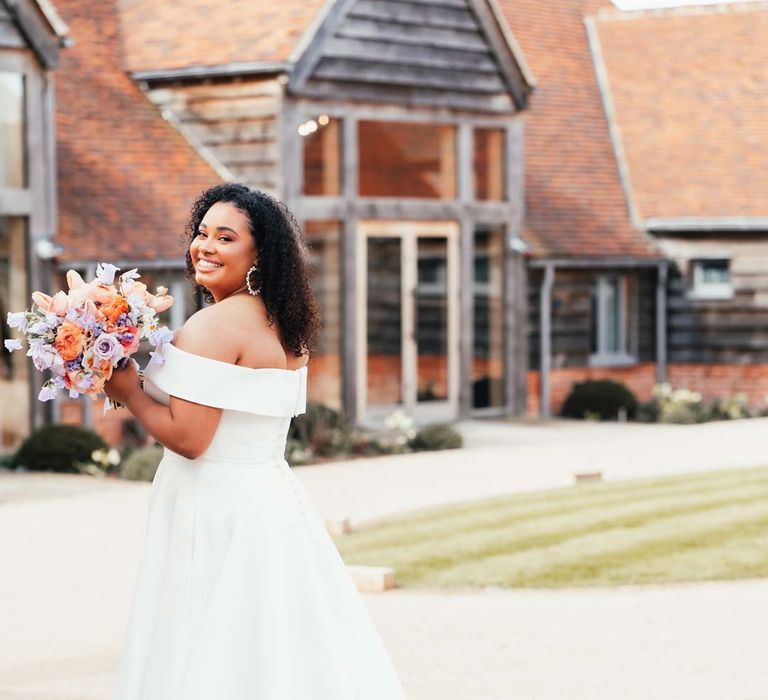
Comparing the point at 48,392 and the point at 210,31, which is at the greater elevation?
the point at 210,31

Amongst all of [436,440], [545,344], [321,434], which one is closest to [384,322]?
[436,440]

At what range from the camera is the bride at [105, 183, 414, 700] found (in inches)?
194

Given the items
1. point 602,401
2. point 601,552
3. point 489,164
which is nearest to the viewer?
point 601,552

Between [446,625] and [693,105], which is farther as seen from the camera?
[693,105]

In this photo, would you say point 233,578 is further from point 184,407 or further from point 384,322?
point 384,322

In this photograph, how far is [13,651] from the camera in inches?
313

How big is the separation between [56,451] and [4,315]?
1.96 m

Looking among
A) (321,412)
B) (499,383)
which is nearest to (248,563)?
(321,412)

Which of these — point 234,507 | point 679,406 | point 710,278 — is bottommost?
point 679,406

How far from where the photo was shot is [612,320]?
23.8 meters

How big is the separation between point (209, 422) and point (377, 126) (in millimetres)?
15324

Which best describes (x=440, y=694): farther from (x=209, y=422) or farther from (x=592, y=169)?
(x=592, y=169)

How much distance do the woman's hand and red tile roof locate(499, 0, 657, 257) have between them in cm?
1729

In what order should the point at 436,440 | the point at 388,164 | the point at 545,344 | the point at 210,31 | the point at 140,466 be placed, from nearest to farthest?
the point at 140,466, the point at 436,440, the point at 210,31, the point at 388,164, the point at 545,344
